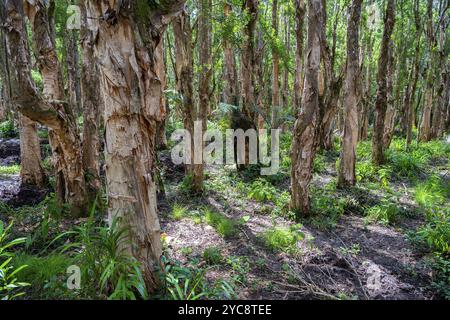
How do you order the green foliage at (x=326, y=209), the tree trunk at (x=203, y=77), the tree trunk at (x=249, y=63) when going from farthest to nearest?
the tree trunk at (x=249, y=63), the tree trunk at (x=203, y=77), the green foliage at (x=326, y=209)

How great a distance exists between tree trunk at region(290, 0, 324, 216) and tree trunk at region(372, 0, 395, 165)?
3703 mm

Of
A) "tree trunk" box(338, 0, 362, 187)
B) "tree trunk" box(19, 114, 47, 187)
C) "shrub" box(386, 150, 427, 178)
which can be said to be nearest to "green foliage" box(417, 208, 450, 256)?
"tree trunk" box(338, 0, 362, 187)

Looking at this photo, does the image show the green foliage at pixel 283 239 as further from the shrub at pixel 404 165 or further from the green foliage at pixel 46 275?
the shrub at pixel 404 165

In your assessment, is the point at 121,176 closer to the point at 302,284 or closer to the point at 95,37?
the point at 95,37

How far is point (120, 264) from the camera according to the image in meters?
3.18

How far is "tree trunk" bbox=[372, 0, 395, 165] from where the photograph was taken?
880 centimetres

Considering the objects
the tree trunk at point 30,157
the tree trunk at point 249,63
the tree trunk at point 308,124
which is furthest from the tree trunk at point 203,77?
the tree trunk at point 30,157

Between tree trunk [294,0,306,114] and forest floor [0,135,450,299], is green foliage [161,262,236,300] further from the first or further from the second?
tree trunk [294,0,306,114]

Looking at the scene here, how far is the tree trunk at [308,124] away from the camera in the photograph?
6.00m

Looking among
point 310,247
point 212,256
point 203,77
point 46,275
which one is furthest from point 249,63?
point 46,275

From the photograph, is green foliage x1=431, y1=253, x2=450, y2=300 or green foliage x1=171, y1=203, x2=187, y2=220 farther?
green foliage x1=171, y1=203, x2=187, y2=220

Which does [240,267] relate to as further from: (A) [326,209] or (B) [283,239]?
(A) [326,209]

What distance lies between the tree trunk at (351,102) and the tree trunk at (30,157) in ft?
22.5

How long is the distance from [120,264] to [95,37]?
2.11m
